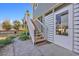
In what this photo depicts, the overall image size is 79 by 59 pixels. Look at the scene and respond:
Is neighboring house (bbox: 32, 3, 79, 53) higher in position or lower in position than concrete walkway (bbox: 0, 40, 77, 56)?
higher

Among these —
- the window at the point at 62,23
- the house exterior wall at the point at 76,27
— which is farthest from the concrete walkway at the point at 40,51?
the window at the point at 62,23

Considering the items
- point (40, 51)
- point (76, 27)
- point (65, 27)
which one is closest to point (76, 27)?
point (76, 27)

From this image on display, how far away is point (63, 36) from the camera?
5902 mm

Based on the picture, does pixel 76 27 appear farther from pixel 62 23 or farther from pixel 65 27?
pixel 62 23

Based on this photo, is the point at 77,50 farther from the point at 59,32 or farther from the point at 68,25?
the point at 59,32

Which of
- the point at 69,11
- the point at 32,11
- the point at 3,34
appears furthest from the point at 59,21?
the point at 32,11

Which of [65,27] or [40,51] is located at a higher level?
[65,27]

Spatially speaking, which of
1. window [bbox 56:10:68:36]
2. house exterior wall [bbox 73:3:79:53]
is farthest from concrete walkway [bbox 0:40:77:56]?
window [bbox 56:10:68:36]

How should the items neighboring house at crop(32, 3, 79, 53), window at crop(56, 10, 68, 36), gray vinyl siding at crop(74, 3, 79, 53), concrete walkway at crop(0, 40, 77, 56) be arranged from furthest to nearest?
window at crop(56, 10, 68, 36) < concrete walkway at crop(0, 40, 77, 56) < neighboring house at crop(32, 3, 79, 53) < gray vinyl siding at crop(74, 3, 79, 53)

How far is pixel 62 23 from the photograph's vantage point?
614cm

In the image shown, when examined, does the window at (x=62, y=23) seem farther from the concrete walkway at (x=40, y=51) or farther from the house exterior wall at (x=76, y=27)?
the house exterior wall at (x=76, y=27)

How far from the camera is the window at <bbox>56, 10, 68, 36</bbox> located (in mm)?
5609

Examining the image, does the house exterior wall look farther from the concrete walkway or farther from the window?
the window

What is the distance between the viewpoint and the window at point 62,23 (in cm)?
561
